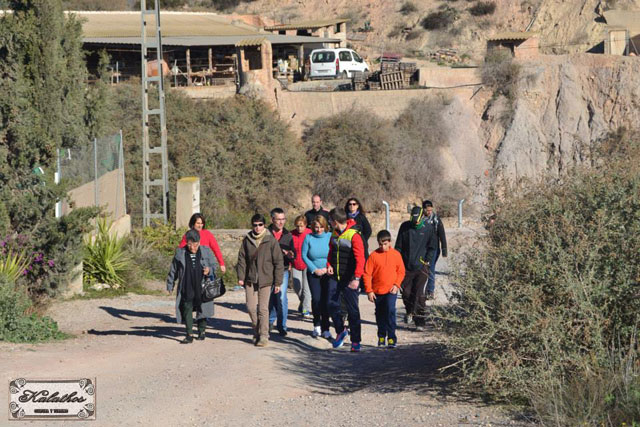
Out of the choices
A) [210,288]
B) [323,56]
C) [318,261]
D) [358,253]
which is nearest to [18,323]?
[210,288]

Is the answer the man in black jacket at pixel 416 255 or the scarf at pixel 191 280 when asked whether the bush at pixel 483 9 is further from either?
the scarf at pixel 191 280

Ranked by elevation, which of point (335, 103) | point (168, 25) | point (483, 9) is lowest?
point (335, 103)

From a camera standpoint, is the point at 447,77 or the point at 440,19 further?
the point at 440,19

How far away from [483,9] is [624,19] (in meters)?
11.3

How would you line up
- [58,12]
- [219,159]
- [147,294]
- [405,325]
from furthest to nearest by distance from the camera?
1. [219,159]
2. [58,12]
3. [147,294]
4. [405,325]

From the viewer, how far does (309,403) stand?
8.31 m

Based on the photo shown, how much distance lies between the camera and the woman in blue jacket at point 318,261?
11.1 m

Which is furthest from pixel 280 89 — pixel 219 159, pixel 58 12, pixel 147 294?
pixel 147 294

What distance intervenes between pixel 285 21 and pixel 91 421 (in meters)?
54.6

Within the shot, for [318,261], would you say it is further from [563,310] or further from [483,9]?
[483,9]

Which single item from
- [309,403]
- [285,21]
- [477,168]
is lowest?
[309,403]

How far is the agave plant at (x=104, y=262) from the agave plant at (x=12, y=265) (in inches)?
75.7

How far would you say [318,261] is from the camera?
36.5ft

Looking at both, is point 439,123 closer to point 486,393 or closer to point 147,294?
point 147,294
